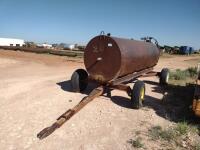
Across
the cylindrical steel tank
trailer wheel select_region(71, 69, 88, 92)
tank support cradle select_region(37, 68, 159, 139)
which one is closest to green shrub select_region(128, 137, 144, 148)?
tank support cradle select_region(37, 68, 159, 139)

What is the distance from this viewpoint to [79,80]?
9445 mm

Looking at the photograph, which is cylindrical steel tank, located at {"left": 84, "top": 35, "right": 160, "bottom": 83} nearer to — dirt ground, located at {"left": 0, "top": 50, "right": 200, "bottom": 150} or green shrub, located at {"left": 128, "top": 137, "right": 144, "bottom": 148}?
dirt ground, located at {"left": 0, "top": 50, "right": 200, "bottom": 150}

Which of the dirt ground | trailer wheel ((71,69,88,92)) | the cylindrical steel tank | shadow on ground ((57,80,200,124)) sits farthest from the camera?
trailer wheel ((71,69,88,92))

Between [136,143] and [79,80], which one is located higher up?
[79,80]

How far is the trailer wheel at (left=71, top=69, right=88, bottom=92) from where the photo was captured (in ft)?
30.9

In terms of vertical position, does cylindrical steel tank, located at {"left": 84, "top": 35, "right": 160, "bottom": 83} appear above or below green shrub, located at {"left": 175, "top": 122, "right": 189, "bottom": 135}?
above

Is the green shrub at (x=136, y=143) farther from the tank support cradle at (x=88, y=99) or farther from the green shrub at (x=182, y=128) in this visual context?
the tank support cradle at (x=88, y=99)

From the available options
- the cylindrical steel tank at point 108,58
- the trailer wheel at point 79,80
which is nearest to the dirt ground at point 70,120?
the trailer wheel at point 79,80

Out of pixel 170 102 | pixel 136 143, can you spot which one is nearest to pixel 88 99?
pixel 136 143

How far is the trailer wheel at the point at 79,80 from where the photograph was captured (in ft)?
30.9

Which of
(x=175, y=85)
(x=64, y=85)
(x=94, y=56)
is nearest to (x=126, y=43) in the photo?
(x=94, y=56)

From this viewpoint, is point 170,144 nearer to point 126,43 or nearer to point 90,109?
point 90,109

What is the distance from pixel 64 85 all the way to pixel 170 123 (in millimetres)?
5308

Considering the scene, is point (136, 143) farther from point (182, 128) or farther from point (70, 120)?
point (70, 120)
